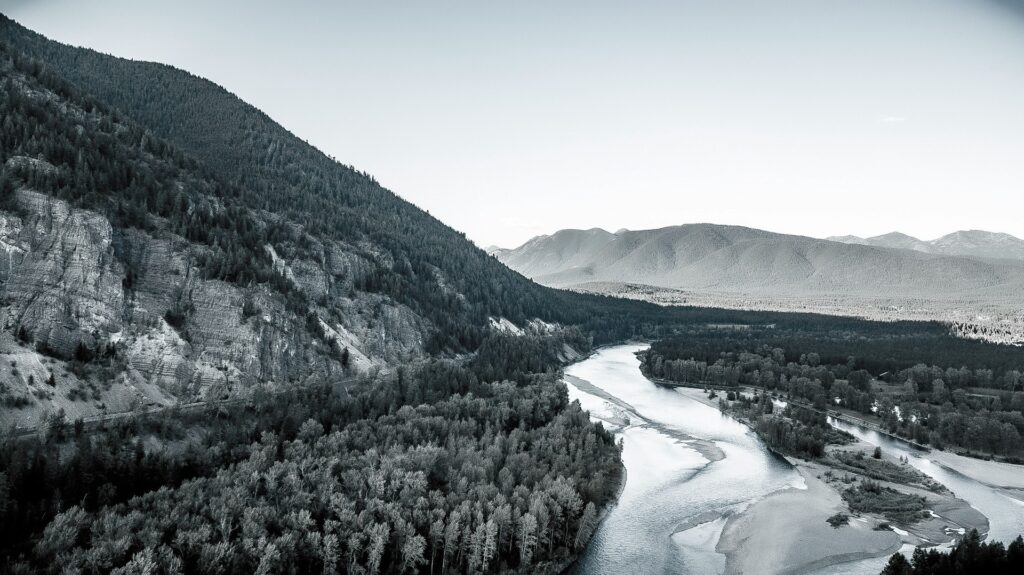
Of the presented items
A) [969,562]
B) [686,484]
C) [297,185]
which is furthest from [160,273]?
[969,562]

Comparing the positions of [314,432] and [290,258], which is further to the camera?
[290,258]

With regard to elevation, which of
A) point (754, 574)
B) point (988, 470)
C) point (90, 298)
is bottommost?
point (754, 574)

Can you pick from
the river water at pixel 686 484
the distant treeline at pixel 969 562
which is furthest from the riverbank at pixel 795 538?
the distant treeline at pixel 969 562

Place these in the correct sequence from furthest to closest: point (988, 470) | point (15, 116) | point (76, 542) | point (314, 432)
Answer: point (15, 116), point (988, 470), point (314, 432), point (76, 542)

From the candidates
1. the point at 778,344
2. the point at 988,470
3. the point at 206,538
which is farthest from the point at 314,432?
the point at 778,344

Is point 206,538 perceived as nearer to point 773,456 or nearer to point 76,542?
point 76,542

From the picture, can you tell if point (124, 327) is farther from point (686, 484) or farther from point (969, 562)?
point (969, 562)

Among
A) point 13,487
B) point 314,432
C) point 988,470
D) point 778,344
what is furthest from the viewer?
point 778,344
